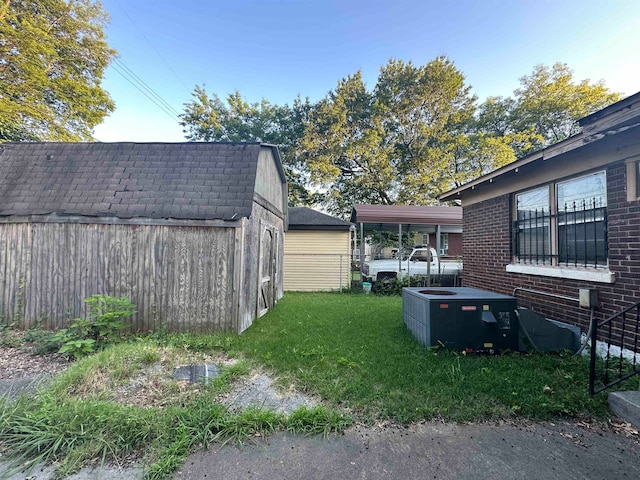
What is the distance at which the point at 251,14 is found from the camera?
1111cm

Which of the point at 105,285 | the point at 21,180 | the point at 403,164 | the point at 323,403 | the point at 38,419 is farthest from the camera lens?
the point at 403,164

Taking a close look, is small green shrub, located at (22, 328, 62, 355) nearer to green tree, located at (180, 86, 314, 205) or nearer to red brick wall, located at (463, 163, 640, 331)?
red brick wall, located at (463, 163, 640, 331)

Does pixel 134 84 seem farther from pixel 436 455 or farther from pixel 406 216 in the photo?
pixel 436 455

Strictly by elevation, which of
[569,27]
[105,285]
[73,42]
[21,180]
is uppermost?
[73,42]

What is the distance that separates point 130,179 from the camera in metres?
5.91

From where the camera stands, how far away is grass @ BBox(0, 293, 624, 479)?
89.9 inches

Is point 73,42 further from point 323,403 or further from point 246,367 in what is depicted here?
point 323,403

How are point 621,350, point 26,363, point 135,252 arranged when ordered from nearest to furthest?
point 621,350 < point 26,363 < point 135,252

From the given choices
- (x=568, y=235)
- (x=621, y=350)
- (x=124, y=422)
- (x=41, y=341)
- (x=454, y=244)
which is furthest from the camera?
(x=454, y=244)

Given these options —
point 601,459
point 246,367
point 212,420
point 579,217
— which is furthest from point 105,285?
point 579,217

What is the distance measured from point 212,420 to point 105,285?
171 inches

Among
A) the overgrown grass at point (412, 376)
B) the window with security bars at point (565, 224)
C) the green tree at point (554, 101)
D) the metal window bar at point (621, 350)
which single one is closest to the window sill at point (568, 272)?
the window with security bars at point (565, 224)

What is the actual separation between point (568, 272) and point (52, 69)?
1978 cm

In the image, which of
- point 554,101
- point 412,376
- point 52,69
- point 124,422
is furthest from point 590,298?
point 554,101
